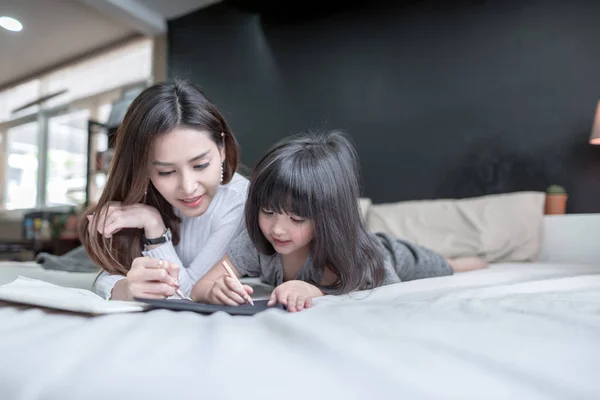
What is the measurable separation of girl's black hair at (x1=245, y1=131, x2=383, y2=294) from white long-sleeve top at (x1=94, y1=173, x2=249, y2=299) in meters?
0.11

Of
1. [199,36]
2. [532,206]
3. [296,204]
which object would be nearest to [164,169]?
[296,204]

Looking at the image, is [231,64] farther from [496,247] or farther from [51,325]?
[51,325]

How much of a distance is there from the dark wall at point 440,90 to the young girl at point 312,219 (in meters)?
1.40

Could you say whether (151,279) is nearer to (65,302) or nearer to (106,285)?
(65,302)

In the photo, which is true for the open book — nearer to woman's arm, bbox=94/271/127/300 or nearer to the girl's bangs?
woman's arm, bbox=94/271/127/300

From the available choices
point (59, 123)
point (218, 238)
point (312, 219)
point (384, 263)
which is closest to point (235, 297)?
point (312, 219)

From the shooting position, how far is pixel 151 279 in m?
0.69

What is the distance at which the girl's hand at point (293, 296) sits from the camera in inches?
26.9

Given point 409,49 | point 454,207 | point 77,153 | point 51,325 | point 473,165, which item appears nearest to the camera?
point 51,325

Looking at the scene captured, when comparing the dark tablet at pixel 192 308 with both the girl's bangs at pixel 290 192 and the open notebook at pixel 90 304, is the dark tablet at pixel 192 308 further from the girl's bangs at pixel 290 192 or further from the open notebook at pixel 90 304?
the girl's bangs at pixel 290 192

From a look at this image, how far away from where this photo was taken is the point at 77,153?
16.1 feet

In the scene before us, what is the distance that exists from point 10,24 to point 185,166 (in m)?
4.10

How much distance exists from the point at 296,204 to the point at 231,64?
9.95ft

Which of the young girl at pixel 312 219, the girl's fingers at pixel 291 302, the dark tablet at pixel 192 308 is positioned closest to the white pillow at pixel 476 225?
the young girl at pixel 312 219
